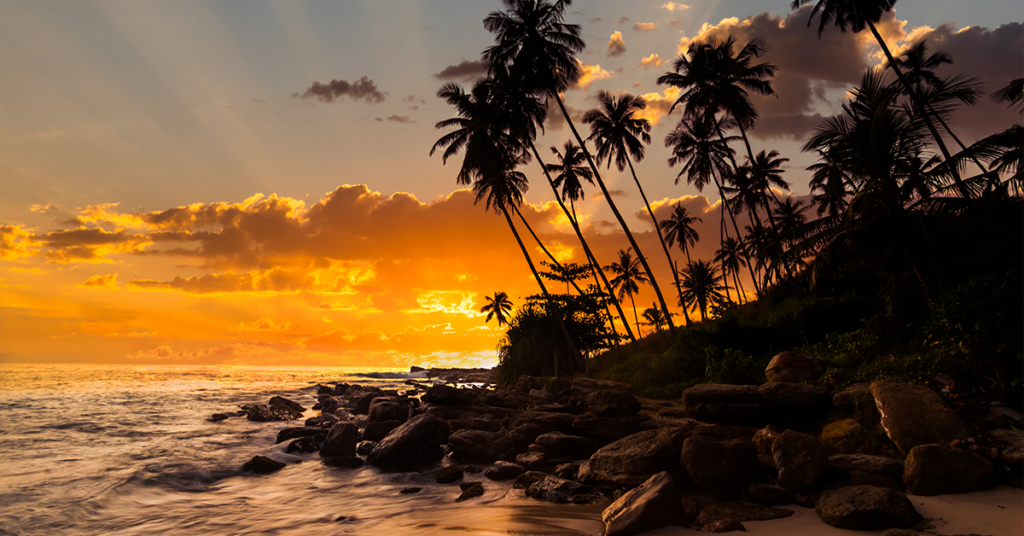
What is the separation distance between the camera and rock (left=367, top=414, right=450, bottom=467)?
478 inches

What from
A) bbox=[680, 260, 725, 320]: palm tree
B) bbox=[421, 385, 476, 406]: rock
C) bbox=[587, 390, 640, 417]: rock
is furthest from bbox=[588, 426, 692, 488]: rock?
bbox=[680, 260, 725, 320]: palm tree

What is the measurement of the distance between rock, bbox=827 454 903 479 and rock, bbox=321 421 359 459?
11.3 meters

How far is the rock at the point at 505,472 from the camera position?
9.80 metres

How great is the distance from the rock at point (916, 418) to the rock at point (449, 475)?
803 centimetres

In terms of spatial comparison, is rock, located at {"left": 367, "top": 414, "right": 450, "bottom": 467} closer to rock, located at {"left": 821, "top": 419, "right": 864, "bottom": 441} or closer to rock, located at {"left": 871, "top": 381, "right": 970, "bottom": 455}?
rock, located at {"left": 821, "top": 419, "right": 864, "bottom": 441}

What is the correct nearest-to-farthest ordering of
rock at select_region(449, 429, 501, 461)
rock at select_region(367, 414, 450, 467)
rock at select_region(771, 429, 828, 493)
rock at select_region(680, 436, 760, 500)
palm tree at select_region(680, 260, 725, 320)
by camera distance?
rock at select_region(771, 429, 828, 493) < rock at select_region(680, 436, 760, 500) < rock at select_region(449, 429, 501, 461) < rock at select_region(367, 414, 450, 467) < palm tree at select_region(680, 260, 725, 320)

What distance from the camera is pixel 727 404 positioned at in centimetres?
1036

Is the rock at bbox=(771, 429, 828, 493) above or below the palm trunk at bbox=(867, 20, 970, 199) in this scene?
below

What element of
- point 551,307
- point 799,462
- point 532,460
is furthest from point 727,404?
point 551,307

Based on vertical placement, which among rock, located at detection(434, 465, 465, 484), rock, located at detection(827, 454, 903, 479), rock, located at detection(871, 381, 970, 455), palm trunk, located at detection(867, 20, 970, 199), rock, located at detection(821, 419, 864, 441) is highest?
palm trunk, located at detection(867, 20, 970, 199)

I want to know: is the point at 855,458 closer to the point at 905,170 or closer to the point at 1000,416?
the point at 1000,416

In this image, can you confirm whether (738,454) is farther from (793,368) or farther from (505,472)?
(793,368)

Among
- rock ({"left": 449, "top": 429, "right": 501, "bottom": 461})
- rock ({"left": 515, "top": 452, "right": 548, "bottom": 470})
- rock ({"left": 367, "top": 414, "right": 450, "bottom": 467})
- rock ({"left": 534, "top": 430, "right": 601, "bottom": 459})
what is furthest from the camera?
rock ({"left": 367, "top": 414, "right": 450, "bottom": 467})

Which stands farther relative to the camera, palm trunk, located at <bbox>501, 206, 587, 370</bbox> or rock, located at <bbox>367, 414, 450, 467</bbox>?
palm trunk, located at <bbox>501, 206, 587, 370</bbox>
